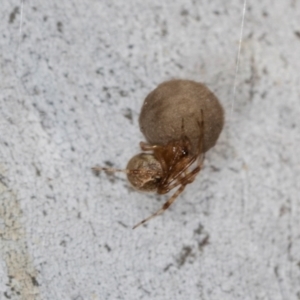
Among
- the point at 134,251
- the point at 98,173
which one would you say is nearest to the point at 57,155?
the point at 98,173

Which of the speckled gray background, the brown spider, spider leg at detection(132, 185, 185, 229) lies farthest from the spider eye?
the speckled gray background

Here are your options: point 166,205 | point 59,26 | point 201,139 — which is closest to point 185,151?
point 201,139

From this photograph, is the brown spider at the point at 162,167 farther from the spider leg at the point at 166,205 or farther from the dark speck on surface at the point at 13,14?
the dark speck on surface at the point at 13,14

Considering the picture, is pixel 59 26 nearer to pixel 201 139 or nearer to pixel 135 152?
pixel 135 152

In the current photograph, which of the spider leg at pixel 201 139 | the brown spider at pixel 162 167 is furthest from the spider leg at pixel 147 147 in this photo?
the spider leg at pixel 201 139

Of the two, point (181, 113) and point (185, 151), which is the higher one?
point (181, 113)
